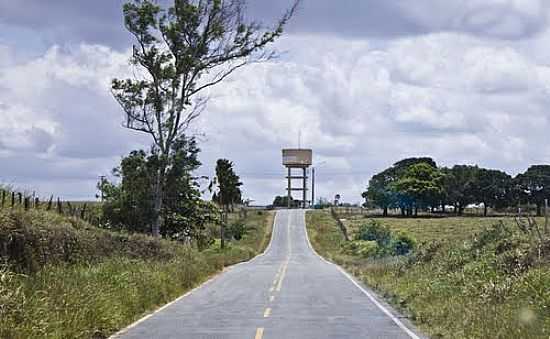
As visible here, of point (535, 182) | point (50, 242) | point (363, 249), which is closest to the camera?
point (50, 242)

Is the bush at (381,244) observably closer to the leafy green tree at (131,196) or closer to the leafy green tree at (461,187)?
the leafy green tree at (131,196)

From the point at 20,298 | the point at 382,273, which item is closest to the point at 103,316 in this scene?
the point at 20,298

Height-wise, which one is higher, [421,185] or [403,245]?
[421,185]

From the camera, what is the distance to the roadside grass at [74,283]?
580 inches

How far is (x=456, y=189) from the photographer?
408 feet

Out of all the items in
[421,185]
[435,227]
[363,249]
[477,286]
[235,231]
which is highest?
[421,185]

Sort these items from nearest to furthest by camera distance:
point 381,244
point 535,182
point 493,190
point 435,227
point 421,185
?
A: point 381,244 < point 435,227 < point 535,182 < point 493,190 < point 421,185

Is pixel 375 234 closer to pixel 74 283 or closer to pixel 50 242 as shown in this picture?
pixel 50 242

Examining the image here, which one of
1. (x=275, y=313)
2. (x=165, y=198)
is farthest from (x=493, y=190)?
(x=275, y=313)

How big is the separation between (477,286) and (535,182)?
306 ft

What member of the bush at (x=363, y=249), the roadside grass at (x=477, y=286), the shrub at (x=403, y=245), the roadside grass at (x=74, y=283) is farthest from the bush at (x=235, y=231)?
the roadside grass at (x=74, y=283)

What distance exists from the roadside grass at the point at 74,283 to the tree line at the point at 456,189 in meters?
84.1

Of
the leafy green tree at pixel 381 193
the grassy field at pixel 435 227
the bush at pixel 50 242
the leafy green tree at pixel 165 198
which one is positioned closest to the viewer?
the bush at pixel 50 242

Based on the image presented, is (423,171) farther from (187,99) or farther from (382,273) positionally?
(382,273)
